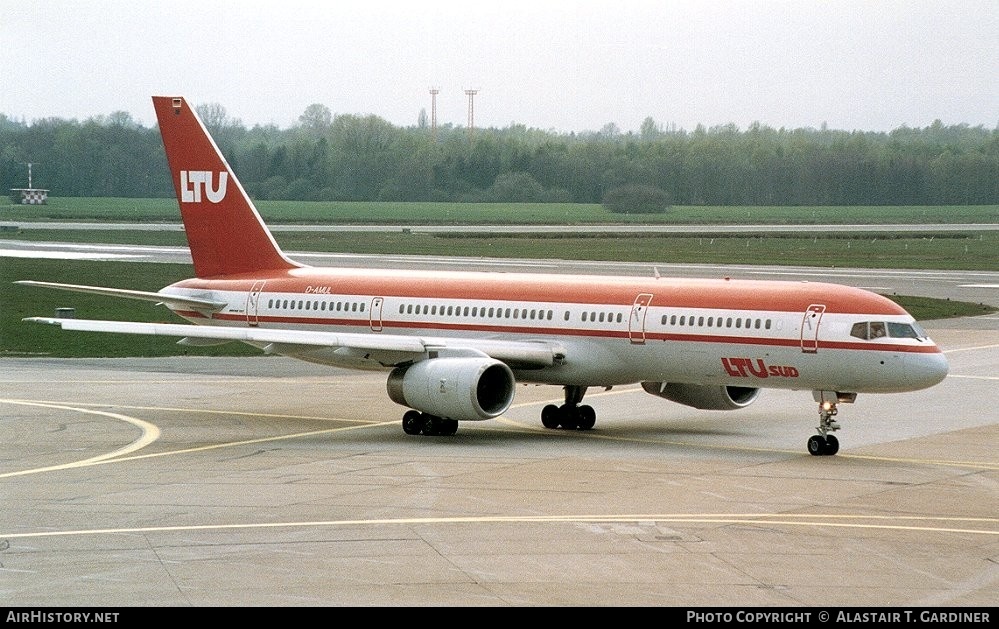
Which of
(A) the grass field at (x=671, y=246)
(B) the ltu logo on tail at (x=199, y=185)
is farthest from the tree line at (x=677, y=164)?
(B) the ltu logo on tail at (x=199, y=185)

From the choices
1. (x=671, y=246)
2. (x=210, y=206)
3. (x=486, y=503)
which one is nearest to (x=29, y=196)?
(x=671, y=246)

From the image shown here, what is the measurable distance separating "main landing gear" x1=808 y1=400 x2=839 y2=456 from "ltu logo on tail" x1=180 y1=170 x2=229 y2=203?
19.4 meters

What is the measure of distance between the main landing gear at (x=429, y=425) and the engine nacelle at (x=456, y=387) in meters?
0.64

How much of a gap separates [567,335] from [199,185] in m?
13.6

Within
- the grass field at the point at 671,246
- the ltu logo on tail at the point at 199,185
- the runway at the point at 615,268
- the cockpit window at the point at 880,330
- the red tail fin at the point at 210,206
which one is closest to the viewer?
the cockpit window at the point at 880,330

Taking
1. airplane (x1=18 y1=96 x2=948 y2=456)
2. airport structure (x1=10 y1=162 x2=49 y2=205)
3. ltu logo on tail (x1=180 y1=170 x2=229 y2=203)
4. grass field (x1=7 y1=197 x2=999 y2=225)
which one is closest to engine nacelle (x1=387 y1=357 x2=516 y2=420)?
airplane (x1=18 y1=96 x2=948 y2=456)

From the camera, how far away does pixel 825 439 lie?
32844mm

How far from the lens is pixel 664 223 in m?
154

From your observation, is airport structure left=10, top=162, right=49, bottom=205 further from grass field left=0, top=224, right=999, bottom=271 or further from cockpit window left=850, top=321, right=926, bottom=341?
cockpit window left=850, top=321, right=926, bottom=341

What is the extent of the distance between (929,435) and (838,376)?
4826 millimetres

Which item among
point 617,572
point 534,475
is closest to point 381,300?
point 534,475

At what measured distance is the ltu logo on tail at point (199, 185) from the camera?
43.7m

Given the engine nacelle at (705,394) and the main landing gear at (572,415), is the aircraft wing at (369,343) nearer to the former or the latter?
the main landing gear at (572,415)

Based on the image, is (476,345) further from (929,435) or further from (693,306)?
(929,435)
